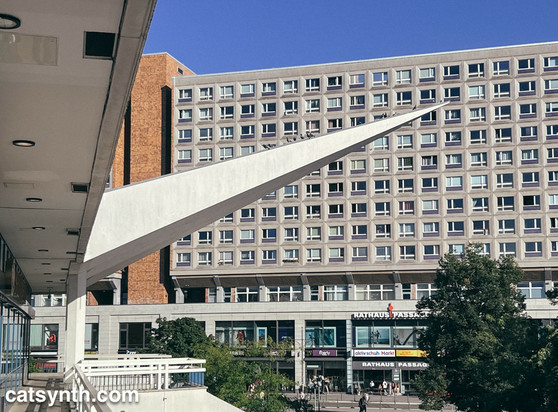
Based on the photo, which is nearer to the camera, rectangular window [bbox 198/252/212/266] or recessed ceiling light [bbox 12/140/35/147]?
recessed ceiling light [bbox 12/140/35/147]

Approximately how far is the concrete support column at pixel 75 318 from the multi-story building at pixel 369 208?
152 feet

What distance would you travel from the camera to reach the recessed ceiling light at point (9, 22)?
5457 mm

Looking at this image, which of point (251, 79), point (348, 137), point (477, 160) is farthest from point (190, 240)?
point (348, 137)

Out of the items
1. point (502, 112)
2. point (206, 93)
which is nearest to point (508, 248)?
point (502, 112)

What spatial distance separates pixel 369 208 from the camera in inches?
2923

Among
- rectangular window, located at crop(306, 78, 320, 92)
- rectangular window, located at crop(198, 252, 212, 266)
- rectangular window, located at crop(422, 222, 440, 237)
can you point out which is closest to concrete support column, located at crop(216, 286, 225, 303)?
rectangular window, located at crop(198, 252, 212, 266)

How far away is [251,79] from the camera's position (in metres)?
78.4

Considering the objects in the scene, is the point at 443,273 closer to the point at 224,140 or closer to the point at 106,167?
the point at 224,140

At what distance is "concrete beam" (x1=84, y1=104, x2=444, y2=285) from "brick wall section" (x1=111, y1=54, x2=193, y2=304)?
53914 millimetres

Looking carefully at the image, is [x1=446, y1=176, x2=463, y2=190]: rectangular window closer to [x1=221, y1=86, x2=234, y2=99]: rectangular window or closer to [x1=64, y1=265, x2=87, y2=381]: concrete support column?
[x1=221, y1=86, x2=234, y2=99]: rectangular window

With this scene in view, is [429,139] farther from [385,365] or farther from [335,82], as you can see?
[385,365]

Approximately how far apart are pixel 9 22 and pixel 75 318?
19.2 m

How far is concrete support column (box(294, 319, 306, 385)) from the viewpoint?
238 ft

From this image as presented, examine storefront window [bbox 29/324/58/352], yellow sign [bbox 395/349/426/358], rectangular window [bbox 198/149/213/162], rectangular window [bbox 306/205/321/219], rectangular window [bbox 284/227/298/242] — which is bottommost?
yellow sign [bbox 395/349/426/358]
